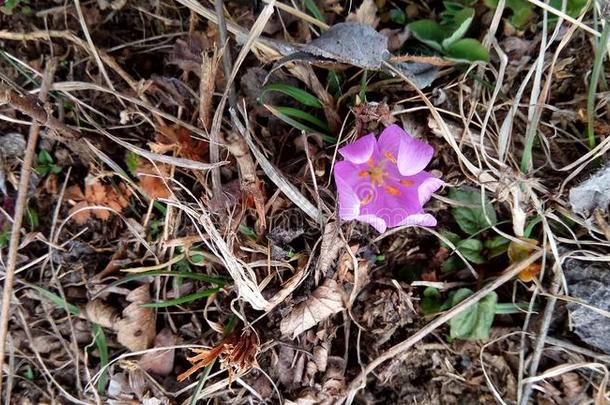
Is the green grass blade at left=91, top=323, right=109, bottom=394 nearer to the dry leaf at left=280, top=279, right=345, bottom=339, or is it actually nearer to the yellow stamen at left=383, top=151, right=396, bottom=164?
the dry leaf at left=280, top=279, right=345, bottom=339

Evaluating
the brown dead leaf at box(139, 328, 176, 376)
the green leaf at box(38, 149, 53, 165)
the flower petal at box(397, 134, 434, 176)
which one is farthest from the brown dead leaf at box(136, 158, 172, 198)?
the flower petal at box(397, 134, 434, 176)

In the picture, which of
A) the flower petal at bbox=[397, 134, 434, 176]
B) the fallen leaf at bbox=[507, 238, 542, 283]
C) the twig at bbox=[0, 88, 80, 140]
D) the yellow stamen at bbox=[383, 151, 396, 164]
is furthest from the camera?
the fallen leaf at bbox=[507, 238, 542, 283]

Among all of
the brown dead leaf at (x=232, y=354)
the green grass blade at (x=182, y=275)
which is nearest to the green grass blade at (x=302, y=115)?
the green grass blade at (x=182, y=275)

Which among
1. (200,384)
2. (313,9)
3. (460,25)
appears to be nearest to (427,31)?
(460,25)

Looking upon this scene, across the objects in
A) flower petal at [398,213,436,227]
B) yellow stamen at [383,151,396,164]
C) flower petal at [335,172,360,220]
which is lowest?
flower petal at [398,213,436,227]

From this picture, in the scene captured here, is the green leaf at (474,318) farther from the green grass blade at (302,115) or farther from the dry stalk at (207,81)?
the dry stalk at (207,81)

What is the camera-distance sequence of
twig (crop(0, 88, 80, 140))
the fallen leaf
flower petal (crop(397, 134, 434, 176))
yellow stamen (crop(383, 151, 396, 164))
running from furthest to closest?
the fallen leaf
yellow stamen (crop(383, 151, 396, 164))
flower petal (crop(397, 134, 434, 176))
twig (crop(0, 88, 80, 140))
